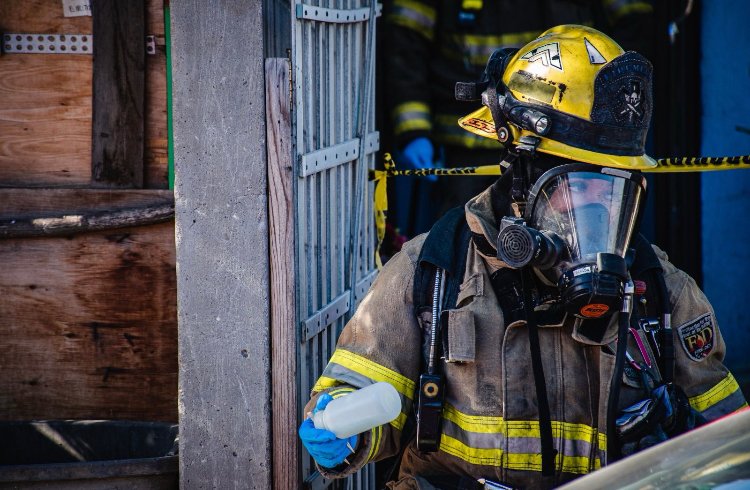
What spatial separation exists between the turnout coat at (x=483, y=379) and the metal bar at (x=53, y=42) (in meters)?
1.87

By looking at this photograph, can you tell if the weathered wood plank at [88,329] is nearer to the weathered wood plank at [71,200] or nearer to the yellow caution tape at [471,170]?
the weathered wood plank at [71,200]

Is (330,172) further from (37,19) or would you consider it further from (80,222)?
(37,19)

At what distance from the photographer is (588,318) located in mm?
2443

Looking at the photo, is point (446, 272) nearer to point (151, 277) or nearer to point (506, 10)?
point (151, 277)

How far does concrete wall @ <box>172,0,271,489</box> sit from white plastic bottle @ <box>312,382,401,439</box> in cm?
64

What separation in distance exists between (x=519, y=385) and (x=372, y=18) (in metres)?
Result: 1.99

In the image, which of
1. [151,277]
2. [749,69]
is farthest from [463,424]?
[749,69]

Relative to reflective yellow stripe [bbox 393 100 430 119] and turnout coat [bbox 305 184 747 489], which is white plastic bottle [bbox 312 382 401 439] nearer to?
turnout coat [bbox 305 184 747 489]

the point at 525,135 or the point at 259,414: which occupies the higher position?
the point at 525,135

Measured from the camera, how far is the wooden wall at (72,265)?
3822mm

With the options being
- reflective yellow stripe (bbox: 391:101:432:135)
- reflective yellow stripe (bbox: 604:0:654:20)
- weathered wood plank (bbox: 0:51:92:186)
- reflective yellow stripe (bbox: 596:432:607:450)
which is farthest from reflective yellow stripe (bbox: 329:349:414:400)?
reflective yellow stripe (bbox: 604:0:654:20)

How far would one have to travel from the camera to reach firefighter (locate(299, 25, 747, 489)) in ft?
8.17

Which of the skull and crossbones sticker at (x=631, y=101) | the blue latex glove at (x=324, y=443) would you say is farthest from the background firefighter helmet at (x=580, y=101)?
the blue latex glove at (x=324, y=443)

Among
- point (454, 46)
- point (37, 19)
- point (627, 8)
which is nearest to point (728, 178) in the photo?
point (627, 8)
